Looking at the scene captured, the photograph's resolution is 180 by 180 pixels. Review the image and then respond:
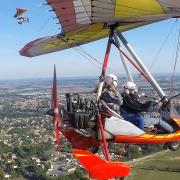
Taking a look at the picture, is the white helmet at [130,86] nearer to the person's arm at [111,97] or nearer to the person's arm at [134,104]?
the person's arm at [134,104]

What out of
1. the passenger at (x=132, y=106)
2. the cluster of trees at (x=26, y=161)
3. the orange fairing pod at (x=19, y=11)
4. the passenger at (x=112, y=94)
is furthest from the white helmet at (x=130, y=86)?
the cluster of trees at (x=26, y=161)

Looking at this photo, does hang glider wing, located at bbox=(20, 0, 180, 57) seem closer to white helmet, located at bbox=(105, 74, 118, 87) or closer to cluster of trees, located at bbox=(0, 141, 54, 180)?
white helmet, located at bbox=(105, 74, 118, 87)

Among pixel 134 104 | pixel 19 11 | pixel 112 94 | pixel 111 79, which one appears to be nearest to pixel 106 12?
pixel 111 79

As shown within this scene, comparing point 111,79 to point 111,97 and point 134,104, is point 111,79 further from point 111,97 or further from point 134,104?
point 134,104

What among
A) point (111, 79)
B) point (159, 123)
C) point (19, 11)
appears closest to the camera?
point (111, 79)

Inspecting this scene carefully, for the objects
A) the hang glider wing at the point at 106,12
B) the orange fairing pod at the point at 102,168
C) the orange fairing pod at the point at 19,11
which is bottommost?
the orange fairing pod at the point at 102,168

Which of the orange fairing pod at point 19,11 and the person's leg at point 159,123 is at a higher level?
the orange fairing pod at point 19,11

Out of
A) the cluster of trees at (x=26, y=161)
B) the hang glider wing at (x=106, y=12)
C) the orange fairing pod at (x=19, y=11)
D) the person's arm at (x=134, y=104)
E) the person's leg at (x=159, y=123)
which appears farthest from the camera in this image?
the cluster of trees at (x=26, y=161)

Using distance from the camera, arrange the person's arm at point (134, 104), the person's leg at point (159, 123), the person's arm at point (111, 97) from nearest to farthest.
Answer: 1. the person's arm at point (111, 97)
2. the person's arm at point (134, 104)
3. the person's leg at point (159, 123)
